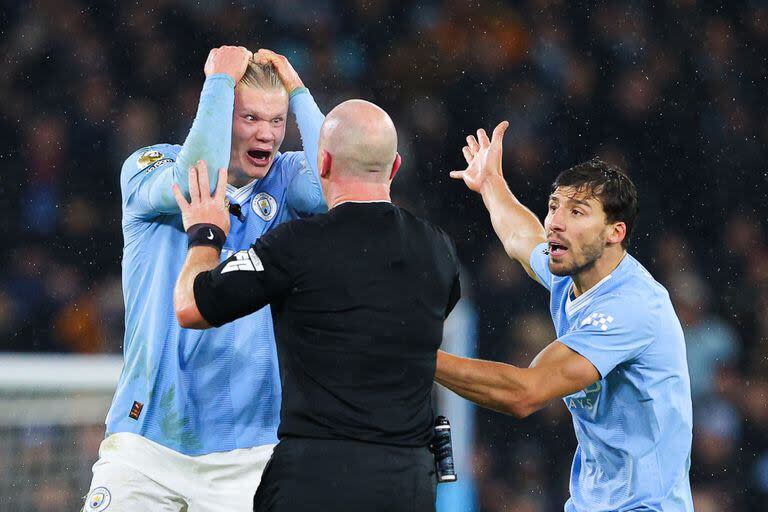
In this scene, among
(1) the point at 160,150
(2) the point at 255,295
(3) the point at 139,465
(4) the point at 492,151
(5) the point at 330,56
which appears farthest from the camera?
(5) the point at 330,56

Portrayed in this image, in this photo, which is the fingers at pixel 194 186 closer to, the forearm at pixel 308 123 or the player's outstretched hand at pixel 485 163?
the forearm at pixel 308 123

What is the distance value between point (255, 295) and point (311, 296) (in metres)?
0.15

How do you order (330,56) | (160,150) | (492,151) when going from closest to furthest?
(160,150) → (492,151) → (330,56)

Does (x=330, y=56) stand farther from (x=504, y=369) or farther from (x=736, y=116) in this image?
(x=504, y=369)

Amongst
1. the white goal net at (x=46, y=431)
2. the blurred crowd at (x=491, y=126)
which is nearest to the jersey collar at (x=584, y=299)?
the white goal net at (x=46, y=431)

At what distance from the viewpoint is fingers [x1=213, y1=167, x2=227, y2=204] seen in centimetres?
327

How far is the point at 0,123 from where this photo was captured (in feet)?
26.4

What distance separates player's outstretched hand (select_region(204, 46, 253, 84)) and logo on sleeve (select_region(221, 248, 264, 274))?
854mm

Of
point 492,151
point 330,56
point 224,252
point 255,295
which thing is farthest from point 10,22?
point 255,295

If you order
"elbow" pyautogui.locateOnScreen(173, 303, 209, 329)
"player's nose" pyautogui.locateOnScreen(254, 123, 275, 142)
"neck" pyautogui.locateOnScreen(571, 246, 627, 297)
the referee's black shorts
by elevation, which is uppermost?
"player's nose" pyautogui.locateOnScreen(254, 123, 275, 142)

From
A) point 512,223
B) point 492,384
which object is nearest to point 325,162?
point 492,384

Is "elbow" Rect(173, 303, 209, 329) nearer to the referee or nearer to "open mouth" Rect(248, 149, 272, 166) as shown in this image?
the referee

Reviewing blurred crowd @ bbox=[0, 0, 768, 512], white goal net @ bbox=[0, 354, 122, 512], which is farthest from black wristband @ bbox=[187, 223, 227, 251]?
blurred crowd @ bbox=[0, 0, 768, 512]

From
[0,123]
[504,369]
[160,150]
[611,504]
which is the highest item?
[0,123]
